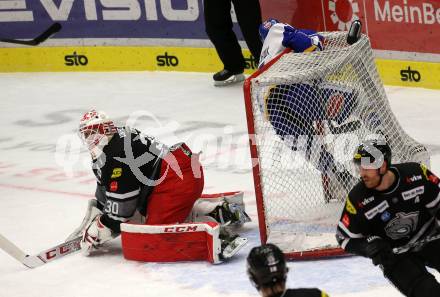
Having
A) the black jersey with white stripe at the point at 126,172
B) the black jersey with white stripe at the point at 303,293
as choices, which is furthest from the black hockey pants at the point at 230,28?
the black jersey with white stripe at the point at 303,293

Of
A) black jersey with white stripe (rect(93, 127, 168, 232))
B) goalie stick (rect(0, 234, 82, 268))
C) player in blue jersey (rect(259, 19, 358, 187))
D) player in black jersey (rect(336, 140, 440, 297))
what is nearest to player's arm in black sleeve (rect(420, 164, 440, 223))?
player in black jersey (rect(336, 140, 440, 297))

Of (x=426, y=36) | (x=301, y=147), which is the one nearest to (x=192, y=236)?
(x=301, y=147)

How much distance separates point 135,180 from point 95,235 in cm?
41

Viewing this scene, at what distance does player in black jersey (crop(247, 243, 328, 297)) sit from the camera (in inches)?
120

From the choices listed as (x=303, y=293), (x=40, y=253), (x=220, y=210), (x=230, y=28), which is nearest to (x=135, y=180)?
(x=220, y=210)

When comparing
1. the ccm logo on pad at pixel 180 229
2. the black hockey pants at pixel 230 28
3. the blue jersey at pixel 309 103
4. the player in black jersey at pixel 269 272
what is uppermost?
the player in black jersey at pixel 269 272

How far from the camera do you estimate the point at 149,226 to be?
18.1 ft

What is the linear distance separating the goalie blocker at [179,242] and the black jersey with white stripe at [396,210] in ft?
4.64

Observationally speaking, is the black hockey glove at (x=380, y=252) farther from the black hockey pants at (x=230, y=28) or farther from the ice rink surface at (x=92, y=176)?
the black hockey pants at (x=230, y=28)

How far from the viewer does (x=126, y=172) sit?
550cm

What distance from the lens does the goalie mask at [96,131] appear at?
18.4ft

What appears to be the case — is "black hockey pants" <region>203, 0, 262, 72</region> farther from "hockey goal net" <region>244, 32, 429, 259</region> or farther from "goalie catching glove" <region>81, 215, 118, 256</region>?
"goalie catching glove" <region>81, 215, 118, 256</region>

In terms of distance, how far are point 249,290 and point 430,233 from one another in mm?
1251

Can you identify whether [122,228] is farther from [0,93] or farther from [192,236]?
[0,93]
